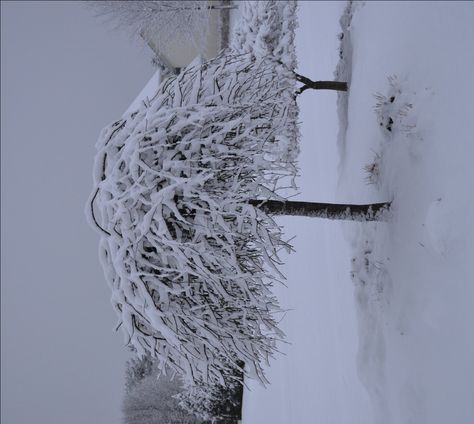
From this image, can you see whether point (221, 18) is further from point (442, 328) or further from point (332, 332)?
point (442, 328)

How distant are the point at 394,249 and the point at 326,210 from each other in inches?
45.3

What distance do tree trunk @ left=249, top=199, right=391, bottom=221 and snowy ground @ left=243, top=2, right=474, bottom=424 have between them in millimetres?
203

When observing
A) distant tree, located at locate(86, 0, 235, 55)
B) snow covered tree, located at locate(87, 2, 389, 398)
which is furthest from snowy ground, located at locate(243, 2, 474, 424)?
distant tree, located at locate(86, 0, 235, 55)

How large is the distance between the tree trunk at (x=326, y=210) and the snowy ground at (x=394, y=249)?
203 millimetres

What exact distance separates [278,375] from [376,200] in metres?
4.68

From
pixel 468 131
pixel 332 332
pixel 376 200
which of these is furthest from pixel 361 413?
pixel 468 131

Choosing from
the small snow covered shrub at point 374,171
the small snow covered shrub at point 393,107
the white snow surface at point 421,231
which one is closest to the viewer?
the white snow surface at point 421,231

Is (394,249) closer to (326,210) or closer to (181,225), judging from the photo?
(326,210)

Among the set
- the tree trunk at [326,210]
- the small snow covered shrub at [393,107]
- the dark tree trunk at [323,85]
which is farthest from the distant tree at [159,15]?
the tree trunk at [326,210]

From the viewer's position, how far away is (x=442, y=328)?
163 inches

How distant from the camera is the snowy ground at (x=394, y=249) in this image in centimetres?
411

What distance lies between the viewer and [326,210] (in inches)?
183

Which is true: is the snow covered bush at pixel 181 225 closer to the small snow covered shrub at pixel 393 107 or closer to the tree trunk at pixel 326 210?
the tree trunk at pixel 326 210

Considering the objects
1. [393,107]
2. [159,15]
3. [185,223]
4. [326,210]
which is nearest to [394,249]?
[326,210]
